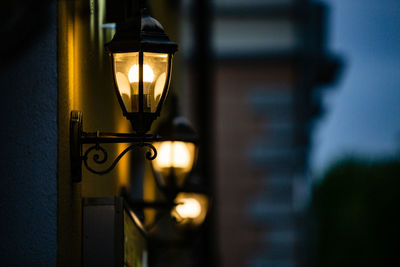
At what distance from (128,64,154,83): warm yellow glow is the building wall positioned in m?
0.58

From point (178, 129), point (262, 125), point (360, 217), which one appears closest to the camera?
point (178, 129)

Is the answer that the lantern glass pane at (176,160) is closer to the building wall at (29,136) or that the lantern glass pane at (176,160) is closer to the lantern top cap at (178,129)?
the lantern top cap at (178,129)

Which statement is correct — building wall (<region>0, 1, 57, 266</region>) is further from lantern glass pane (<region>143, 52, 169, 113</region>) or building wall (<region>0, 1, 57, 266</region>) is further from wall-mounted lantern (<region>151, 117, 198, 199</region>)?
wall-mounted lantern (<region>151, 117, 198, 199</region>)

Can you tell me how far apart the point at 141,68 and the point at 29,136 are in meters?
0.74

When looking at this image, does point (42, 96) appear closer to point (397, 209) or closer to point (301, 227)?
point (301, 227)

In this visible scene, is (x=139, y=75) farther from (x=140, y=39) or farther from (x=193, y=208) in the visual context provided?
(x=193, y=208)

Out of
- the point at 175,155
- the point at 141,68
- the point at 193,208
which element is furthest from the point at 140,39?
the point at 193,208

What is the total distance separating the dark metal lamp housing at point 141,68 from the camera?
4.17m

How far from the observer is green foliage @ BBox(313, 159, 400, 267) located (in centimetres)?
3072

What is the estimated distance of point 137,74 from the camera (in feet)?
13.8

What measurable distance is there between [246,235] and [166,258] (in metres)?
13.1

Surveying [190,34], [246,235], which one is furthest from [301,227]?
[190,34]

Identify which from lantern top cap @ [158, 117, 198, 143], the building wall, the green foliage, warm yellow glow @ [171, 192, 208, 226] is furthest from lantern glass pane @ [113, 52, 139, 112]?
→ the green foliage

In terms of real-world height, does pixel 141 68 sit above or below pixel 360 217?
below
